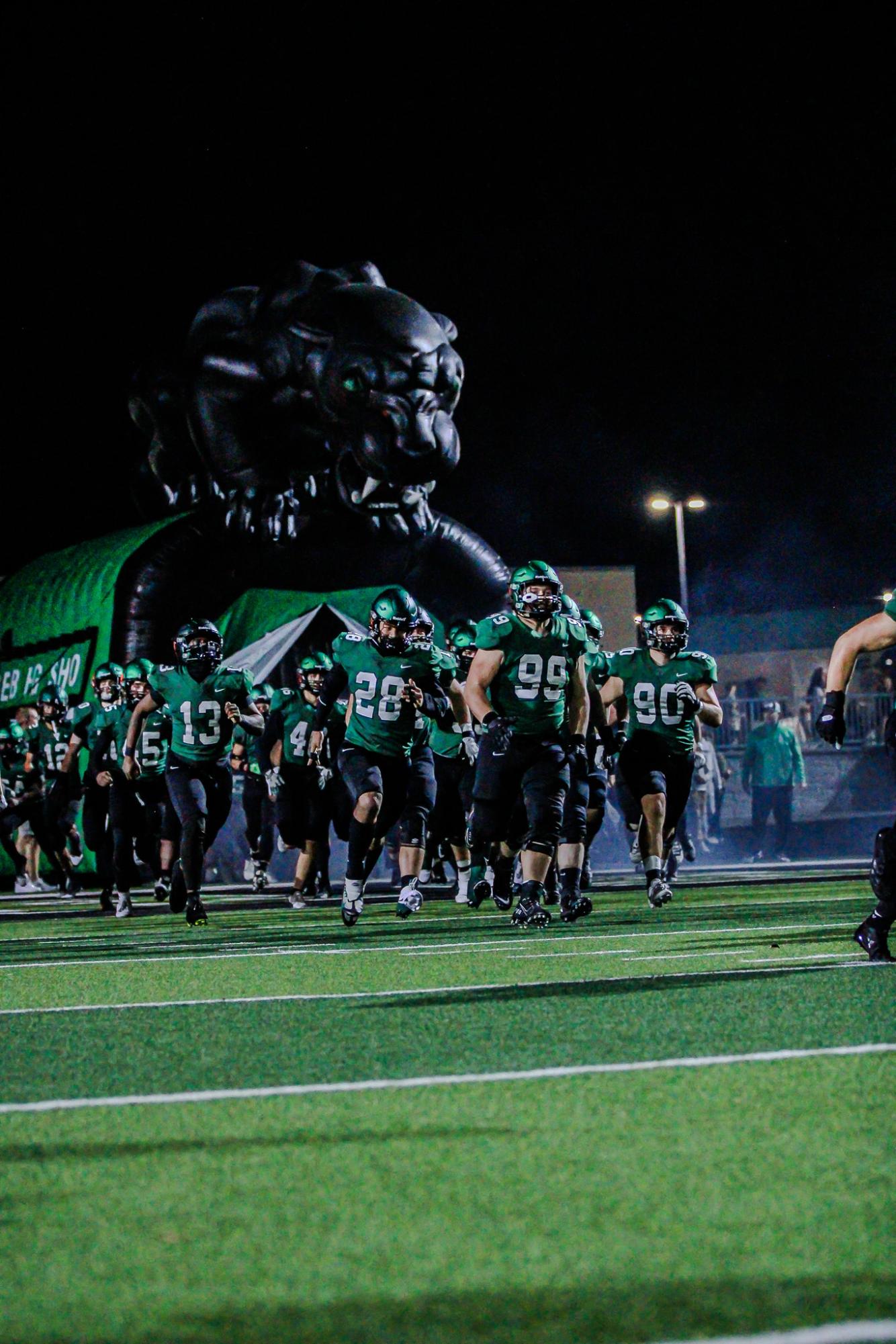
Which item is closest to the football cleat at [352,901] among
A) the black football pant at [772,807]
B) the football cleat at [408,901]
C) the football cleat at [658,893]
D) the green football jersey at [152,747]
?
the football cleat at [408,901]

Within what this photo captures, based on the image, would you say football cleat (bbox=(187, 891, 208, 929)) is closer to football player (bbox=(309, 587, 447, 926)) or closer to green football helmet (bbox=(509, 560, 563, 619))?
football player (bbox=(309, 587, 447, 926))

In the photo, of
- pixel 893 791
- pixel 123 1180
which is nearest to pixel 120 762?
pixel 123 1180

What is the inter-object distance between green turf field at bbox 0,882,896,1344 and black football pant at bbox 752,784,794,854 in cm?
1534

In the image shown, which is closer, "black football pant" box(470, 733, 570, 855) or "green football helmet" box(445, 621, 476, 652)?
"black football pant" box(470, 733, 570, 855)

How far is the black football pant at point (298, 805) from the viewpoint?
16.2 meters

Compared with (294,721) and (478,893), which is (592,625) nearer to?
(478,893)

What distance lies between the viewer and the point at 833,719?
7637 millimetres

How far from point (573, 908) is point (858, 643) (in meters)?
4.43

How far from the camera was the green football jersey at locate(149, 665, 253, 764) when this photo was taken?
13234mm

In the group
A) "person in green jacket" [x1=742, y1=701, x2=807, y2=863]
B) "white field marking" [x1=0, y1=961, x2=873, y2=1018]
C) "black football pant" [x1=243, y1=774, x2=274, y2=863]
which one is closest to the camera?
"white field marking" [x1=0, y1=961, x2=873, y2=1018]

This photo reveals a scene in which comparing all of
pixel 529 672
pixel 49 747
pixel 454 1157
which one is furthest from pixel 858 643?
pixel 49 747

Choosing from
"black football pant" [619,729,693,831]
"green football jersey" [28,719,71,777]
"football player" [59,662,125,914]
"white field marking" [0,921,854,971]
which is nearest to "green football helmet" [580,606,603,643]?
"black football pant" [619,729,693,831]

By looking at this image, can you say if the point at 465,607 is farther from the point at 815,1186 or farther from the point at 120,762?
the point at 815,1186

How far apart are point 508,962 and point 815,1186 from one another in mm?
5077
